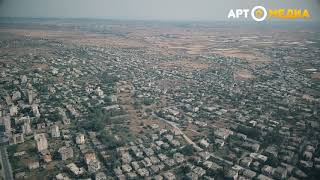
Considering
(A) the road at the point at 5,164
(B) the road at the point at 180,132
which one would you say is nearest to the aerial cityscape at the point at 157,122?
(A) the road at the point at 5,164

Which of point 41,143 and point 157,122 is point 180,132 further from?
point 41,143

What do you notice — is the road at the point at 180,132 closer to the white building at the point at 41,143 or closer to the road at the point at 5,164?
→ the white building at the point at 41,143

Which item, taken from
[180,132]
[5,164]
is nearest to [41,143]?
[5,164]

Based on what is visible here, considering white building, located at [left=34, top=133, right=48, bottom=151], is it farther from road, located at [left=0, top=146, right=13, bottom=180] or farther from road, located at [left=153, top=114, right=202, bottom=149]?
road, located at [left=153, top=114, right=202, bottom=149]

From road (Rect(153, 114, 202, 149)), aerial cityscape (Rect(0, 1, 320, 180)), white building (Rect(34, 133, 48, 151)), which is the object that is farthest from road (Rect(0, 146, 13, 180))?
road (Rect(153, 114, 202, 149))

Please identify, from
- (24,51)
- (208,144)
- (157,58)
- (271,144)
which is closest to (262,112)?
(271,144)

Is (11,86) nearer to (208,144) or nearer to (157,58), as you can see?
(208,144)
